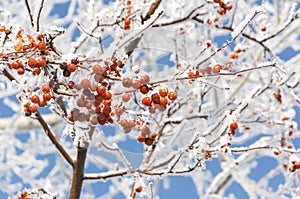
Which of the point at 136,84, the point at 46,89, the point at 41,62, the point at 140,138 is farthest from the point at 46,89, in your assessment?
the point at 140,138

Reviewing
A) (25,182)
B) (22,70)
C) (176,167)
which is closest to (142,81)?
(22,70)

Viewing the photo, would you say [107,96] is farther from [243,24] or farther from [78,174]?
[78,174]

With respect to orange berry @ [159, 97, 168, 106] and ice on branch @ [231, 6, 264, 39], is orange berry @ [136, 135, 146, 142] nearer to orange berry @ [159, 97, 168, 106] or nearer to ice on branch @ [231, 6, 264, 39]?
orange berry @ [159, 97, 168, 106]

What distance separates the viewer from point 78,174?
2266mm

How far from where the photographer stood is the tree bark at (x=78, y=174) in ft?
7.30

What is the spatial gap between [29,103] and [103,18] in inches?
43.2

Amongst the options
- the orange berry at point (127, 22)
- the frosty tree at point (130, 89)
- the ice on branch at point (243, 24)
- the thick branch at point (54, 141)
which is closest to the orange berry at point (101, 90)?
the frosty tree at point (130, 89)

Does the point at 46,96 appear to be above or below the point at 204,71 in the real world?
below

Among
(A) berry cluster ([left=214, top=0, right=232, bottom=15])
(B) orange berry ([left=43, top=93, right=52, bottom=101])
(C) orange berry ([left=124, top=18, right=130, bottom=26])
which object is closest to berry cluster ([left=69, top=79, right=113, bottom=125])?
(B) orange berry ([left=43, top=93, right=52, bottom=101])

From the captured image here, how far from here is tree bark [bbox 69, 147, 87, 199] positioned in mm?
2226

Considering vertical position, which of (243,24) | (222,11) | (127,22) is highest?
(222,11)

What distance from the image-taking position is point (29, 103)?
1.71 metres

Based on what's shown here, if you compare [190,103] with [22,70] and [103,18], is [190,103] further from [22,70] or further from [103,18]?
[22,70]

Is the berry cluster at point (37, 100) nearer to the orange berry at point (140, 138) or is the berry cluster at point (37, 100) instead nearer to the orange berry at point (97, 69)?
the orange berry at point (97, 69)
